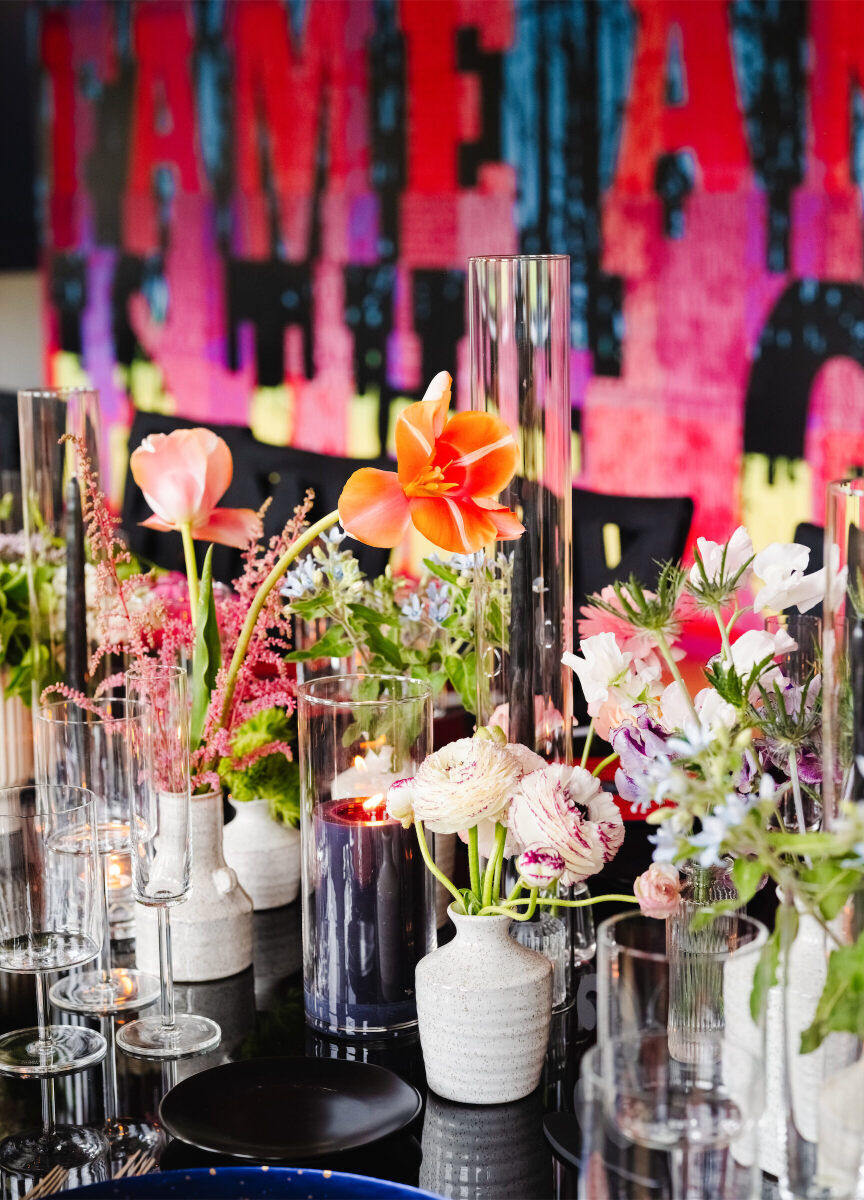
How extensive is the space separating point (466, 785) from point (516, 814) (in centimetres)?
4

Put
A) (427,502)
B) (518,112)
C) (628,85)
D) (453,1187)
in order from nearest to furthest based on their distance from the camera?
(453,1187)
(427,502)
(628,85)
(518,112)

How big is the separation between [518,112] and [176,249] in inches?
65.6

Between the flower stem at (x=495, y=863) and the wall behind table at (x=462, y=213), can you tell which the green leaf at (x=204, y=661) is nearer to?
the flower stem at (x=495, y=863)

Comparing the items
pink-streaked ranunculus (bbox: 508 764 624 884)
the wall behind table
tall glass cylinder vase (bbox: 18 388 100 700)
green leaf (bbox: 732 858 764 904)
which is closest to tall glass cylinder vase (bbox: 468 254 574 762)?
pink-streaked ranunculus (bbox: 508 764 624 884)

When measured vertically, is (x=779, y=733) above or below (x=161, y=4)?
below

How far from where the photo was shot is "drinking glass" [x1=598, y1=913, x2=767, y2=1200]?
0.74 meters

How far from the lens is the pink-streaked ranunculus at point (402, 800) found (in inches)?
40.8

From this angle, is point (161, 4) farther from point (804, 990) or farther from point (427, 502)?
point (804, 990)

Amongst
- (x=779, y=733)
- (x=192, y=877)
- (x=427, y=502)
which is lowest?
(x=192, y=877)

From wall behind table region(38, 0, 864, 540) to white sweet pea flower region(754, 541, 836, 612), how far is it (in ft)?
8.05

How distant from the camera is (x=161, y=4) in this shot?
5.29 meters

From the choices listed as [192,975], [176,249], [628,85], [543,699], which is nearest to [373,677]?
[543,699]

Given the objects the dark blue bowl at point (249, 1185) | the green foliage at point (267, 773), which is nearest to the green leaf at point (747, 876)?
the dark blue bowl at point (249, 1185)

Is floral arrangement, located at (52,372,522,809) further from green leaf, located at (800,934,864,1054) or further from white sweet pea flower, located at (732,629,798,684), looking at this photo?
green leaf, located at (800,934,864,1054)
